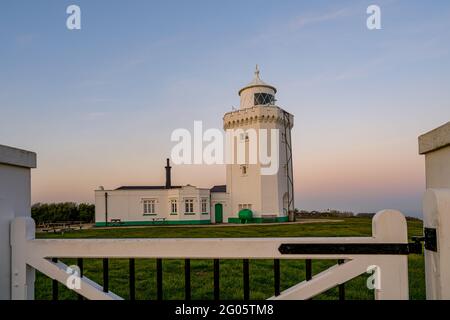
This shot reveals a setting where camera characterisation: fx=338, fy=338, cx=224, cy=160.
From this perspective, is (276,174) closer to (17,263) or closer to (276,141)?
(276,141)

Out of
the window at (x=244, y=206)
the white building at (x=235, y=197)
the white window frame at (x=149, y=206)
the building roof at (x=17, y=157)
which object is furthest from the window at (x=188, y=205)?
the building roof at (x=17, y=157)

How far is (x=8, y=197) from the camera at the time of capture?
1917mm

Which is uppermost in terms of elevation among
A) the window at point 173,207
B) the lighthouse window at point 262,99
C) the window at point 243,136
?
the lighthouse window at point 262,99

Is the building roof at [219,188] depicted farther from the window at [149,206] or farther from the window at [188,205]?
the window at [149,206]

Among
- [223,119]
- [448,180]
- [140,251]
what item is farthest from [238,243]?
[223,119]

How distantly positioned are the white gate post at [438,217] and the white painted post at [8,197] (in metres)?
2.22

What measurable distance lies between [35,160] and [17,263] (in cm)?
62

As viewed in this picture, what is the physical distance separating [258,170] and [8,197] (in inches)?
1305

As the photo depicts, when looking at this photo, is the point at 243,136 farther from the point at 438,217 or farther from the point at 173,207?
the point at 438,217

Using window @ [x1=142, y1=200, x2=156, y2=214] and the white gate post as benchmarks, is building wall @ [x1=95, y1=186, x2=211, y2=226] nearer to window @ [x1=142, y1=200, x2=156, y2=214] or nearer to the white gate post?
window @ [x1=142, y1=200, x2=156, y2=214]

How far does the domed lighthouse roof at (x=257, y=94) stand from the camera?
3691 cm

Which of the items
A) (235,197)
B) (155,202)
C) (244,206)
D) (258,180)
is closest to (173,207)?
(155,202)

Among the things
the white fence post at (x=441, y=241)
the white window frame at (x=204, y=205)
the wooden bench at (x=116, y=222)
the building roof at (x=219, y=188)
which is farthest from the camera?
the building roof at (x=219, y=188)

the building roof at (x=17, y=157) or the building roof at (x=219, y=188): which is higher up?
the building roof at (x=17, y=157)
